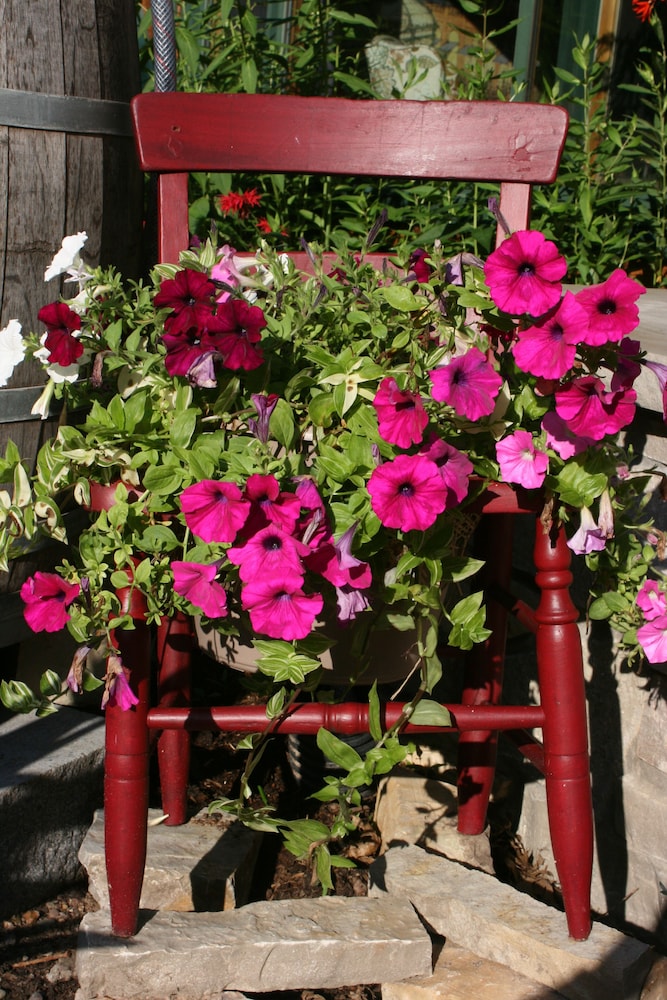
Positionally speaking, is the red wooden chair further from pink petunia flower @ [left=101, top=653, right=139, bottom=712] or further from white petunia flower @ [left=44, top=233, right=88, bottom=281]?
white petunia flower @ [left=44, top=233, right=88, bottom=281]

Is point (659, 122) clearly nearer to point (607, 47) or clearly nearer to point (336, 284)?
point (607, 47)

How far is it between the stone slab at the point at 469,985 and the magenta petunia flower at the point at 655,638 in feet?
1.39

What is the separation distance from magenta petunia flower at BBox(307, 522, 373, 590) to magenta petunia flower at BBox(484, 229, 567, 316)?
0.27m

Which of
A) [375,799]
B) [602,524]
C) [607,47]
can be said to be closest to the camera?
[602,524]

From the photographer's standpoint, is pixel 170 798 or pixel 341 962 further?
pixel 170 798

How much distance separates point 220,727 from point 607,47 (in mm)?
3094

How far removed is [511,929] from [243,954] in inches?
13.1

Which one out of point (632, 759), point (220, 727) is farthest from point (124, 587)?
point (632, 759)

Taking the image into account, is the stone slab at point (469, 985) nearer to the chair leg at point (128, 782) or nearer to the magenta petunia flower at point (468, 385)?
the chair leg at point (128, 782)

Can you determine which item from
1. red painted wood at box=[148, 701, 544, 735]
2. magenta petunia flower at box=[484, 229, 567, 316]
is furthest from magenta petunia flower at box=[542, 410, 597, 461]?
red painted wood at box=[148, 701, 544, 735]

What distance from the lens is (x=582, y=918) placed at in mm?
1240

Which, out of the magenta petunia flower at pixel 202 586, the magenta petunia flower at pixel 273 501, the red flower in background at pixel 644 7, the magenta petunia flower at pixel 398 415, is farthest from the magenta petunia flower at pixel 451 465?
the red flower in background at pixel 644 7

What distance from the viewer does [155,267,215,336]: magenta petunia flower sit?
41.4 inches

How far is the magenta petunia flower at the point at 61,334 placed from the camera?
3.60ft
